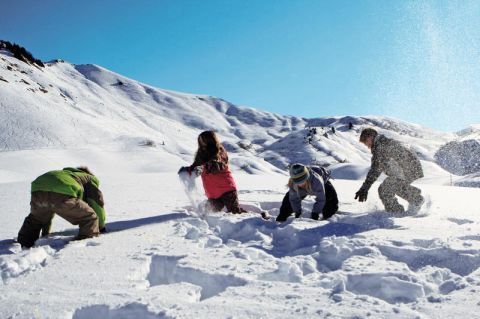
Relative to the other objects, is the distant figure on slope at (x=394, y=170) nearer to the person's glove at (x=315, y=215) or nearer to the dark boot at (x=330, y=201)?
the dark boot at (x=330, y=201)

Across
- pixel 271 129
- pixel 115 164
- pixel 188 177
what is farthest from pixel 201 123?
pixel 188 177

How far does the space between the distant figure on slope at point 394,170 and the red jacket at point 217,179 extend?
1766 mm

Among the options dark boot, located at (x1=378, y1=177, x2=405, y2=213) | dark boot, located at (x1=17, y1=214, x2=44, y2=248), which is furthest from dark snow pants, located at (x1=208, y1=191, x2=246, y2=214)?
dark boot, located at (x1=17, y1=214, x2=44, y2=248)

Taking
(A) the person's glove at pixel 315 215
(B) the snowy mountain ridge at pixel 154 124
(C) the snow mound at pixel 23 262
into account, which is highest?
(B) the snowy mountain ridge at pixel 154 124

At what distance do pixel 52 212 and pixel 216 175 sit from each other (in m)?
2.23

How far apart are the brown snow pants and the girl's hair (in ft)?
7.05

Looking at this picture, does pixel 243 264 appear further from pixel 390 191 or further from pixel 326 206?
pixel 390 191

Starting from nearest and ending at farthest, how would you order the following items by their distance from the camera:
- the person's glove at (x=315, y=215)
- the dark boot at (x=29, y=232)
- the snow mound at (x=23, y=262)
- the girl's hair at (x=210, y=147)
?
the snow mound at (x=23, y=262) < the dark boot at (x=29, y=232) < the person's glove at (x=315, y=215) < the girl's hair at (x=210, y=147)

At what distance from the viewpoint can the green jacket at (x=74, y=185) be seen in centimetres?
378

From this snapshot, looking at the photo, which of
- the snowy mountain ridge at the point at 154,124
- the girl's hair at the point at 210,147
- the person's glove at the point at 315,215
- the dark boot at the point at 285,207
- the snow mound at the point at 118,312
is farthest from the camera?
the snowy mountain ridge at the point at 154,124

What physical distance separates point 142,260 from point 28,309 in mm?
938

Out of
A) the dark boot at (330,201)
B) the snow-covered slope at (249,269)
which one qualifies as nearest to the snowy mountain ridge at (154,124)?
the dark boot at (330,201)

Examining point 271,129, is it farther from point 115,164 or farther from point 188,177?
point 188,177

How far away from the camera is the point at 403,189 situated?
5242mm
